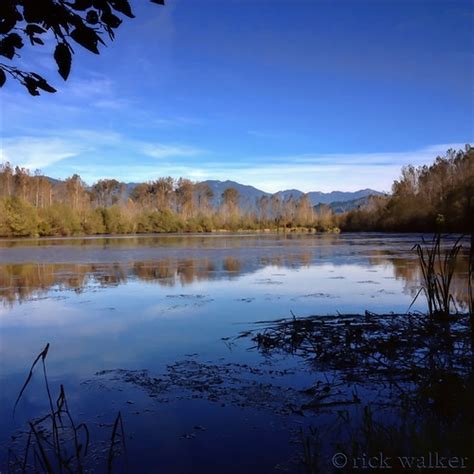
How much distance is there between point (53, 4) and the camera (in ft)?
4.92

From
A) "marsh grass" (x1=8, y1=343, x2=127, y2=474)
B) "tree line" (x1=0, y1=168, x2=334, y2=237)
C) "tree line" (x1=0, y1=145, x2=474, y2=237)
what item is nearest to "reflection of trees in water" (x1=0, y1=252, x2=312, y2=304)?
"marsh grass" (x1=8, y1=343, x2=127, y2=474)

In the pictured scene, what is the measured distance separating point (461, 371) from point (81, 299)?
6065 millimetres

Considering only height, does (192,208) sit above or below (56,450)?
above

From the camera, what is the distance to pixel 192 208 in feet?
252

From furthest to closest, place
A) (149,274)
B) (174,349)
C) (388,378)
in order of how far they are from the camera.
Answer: (149,274) < (174,349) < (388,378)

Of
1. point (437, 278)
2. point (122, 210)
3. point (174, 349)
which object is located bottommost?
point (174, 349)

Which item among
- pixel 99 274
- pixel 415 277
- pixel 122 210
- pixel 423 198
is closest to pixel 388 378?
pixel 415 277

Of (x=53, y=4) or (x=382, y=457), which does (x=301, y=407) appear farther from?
(x=53, y=4)

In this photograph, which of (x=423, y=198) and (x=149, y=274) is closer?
(x=149, y=274)

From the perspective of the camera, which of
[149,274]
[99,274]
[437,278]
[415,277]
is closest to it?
[437,278]

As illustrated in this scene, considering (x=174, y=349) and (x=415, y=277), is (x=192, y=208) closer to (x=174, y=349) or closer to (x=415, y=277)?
(x=415, y=277)

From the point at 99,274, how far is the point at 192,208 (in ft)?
215

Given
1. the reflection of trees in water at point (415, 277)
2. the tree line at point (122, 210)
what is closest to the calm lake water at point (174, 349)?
the reflection of trees in water at point (415, 277)

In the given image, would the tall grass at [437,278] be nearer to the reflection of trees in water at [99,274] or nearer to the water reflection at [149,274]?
the water reflection at [149,274]
